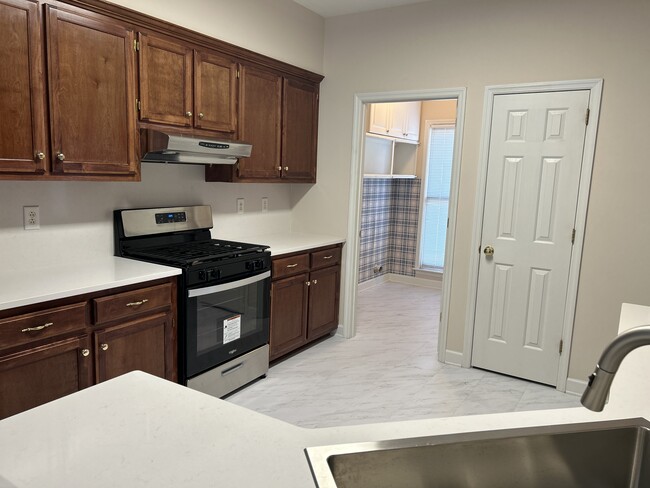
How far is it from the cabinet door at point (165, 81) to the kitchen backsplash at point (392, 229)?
347 centimetres

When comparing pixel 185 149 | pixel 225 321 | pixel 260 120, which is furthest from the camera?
pixel 260 120

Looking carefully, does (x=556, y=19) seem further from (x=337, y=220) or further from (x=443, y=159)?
(x=443, y=159)

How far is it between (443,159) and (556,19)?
3.05 m

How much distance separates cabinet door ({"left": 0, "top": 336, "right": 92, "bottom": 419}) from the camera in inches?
77.5

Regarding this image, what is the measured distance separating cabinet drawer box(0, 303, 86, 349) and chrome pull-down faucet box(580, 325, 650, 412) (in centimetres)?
202

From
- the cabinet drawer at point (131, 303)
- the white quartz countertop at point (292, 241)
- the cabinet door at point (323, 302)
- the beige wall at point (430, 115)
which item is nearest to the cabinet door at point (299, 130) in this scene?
the white quartz countertop at point (292, 241)

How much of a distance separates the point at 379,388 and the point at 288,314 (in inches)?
33.7

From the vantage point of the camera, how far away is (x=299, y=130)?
401 centimetres

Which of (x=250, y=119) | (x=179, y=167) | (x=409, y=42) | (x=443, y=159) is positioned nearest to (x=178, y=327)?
(x=179, y=167)

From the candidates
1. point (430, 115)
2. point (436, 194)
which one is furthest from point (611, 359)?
point (430, 115)

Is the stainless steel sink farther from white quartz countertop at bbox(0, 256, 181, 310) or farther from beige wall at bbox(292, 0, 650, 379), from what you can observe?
beige wall at bbox(292, 0, 650, 379)

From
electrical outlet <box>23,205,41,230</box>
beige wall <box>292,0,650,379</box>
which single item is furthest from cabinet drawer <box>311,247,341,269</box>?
electrical outlet <box>23,205,41,230</box>

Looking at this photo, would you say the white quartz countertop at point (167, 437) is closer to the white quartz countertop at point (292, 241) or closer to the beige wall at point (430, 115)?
the white quartz countertop at point (292, 241)

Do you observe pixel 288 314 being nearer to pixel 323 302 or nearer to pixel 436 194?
pixel 323 302
